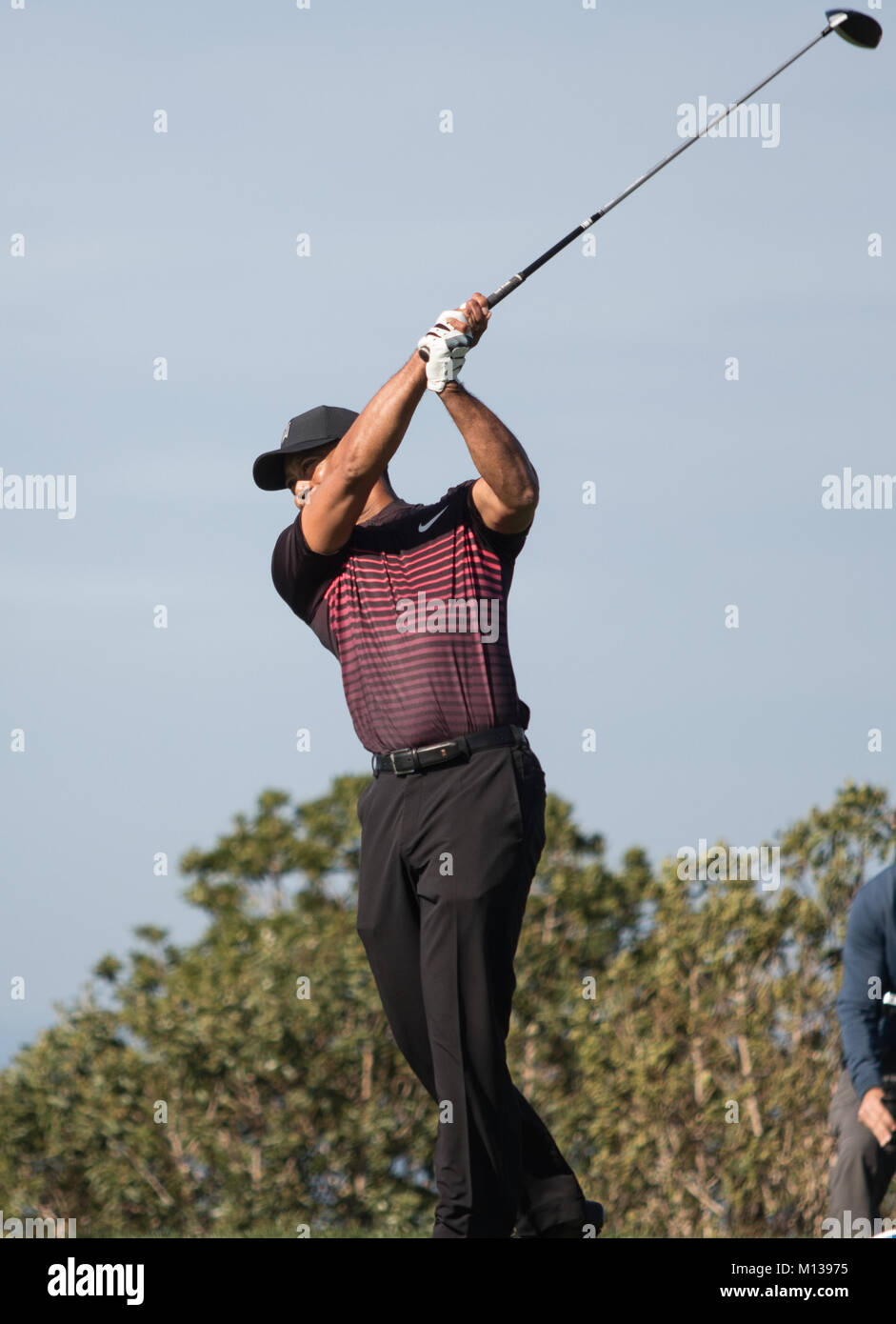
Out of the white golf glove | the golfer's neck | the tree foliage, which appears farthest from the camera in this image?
the tree foliage

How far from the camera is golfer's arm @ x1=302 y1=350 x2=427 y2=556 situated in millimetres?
4938

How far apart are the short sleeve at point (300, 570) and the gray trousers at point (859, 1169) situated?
10.4 feet

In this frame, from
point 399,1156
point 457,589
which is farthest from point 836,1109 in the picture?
point 399,1156

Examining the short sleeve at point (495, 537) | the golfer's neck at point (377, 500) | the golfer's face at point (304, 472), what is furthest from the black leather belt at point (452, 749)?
the golfer's face at point (304, 472)

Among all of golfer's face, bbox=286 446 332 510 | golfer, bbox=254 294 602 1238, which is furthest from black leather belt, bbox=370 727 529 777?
golfer's face, bbox=286 446 332 510

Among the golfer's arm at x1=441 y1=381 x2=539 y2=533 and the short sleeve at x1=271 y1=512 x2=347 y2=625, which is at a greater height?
the golfer's arm at x1=441 y1=381 x2=539 y2=533

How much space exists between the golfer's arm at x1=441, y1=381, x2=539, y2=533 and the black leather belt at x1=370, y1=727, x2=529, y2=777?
2.12 ft

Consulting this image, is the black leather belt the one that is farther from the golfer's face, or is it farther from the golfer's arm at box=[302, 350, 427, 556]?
the golfer's face

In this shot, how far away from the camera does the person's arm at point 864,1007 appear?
678cm

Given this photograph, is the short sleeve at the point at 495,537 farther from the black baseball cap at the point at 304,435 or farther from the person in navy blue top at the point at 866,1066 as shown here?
the person in navy blue top at the point at 866,1066

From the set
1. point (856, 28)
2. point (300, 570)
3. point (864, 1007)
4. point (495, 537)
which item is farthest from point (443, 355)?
point (864, 1007)

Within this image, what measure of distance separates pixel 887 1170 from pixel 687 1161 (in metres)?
7.27
